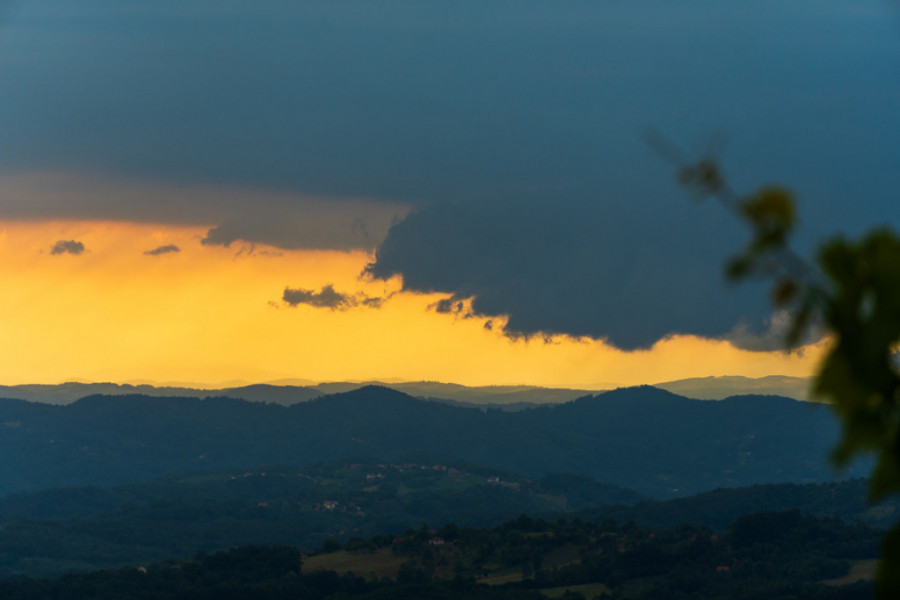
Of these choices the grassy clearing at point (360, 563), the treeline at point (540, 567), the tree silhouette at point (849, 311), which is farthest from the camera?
the grassy clearing at point (360, 563)

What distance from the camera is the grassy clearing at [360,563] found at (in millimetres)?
143000

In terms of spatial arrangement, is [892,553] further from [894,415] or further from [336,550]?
[336,550]

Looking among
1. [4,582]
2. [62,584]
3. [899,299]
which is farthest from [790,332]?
[4,582]

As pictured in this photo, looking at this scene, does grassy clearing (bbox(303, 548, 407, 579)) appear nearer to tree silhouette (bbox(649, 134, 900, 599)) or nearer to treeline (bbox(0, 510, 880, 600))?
treeline (bbox(0, 510, 880, 600))

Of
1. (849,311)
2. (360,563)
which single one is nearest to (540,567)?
(360,563)

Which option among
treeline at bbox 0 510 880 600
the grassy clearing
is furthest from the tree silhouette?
the grassy clearing

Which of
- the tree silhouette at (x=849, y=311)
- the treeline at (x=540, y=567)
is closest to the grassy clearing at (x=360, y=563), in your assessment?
the treeline at (x=540, y=567)

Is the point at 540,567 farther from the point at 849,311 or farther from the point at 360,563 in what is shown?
the point at 849,311

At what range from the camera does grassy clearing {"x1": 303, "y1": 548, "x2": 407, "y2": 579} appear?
143 meters

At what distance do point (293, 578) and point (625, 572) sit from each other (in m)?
37.3

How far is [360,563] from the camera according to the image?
484 feet

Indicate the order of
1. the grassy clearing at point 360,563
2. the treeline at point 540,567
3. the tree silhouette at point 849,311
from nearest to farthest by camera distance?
1. the tree silhouette at point 849,311
2. the treeline at point 540,567
3. the grassy clearing at point 360,563

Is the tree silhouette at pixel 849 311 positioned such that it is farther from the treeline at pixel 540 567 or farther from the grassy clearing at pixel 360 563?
the grassy clearing at pixel 360 563

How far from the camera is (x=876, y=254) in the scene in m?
4.83
